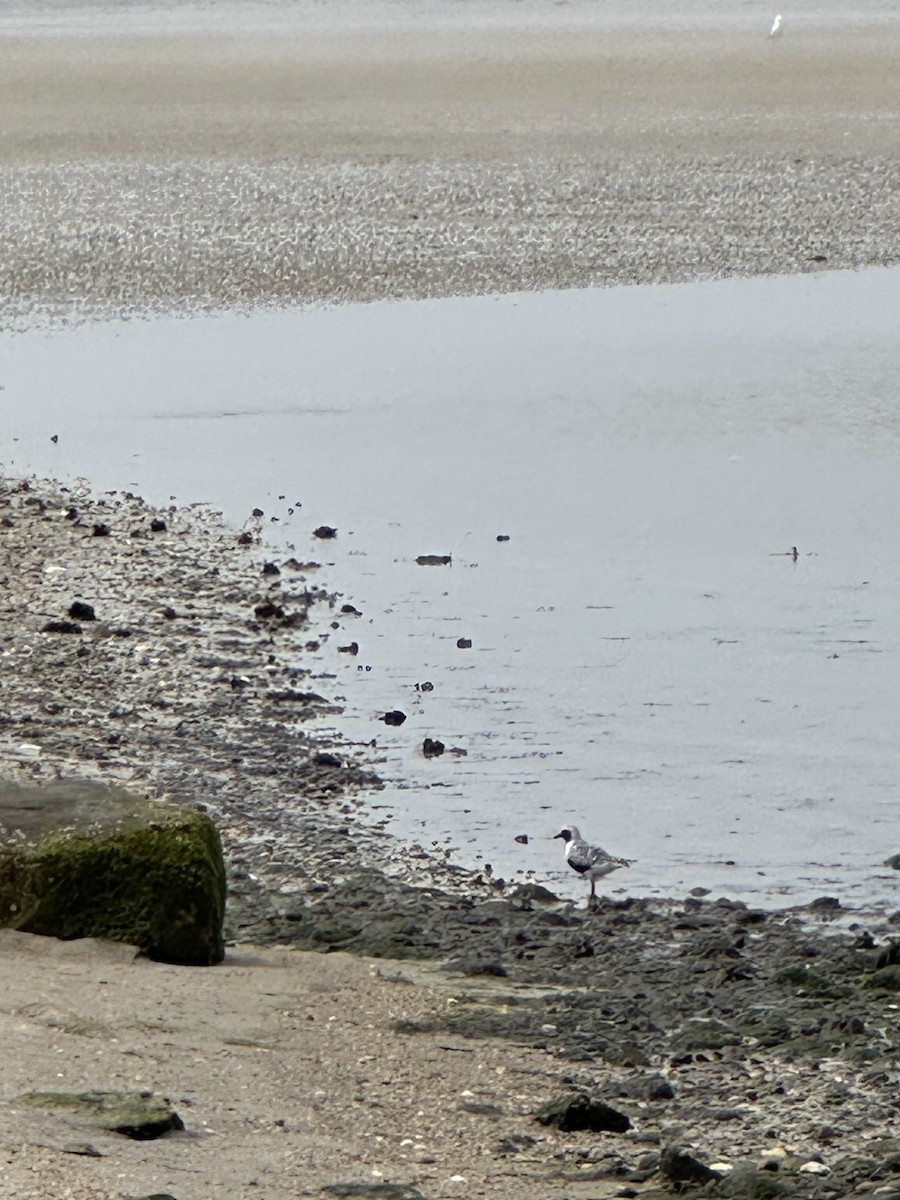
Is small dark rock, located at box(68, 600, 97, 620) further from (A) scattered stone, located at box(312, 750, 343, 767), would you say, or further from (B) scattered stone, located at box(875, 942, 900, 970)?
(B) scattered stone, located at box(875, 942, 900, 970)

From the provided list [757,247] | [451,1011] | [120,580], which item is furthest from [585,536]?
[757,247]

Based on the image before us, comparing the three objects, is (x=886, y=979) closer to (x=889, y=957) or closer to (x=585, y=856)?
(x=889, y=957)

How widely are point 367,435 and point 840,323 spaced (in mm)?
5468

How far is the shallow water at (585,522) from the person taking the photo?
9.15m

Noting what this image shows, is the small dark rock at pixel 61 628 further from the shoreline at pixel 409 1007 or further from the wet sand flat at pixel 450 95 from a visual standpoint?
the wet sand flat at pixel 450 95

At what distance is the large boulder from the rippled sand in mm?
13220

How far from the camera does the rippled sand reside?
846 inches

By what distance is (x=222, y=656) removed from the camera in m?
10.7

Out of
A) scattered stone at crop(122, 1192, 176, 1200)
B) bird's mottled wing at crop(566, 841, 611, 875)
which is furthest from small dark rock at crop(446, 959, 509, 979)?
scattered stone at crop(122, 1192, 176, 1200)

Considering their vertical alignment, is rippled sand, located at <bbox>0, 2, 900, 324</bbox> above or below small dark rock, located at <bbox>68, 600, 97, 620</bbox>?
above

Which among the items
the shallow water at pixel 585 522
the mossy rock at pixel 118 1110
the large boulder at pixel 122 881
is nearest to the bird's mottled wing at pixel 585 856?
the shallow water at pixel 585 522

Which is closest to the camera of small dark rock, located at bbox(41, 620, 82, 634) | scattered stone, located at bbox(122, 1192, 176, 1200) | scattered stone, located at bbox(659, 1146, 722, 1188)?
scattered stone, located at bbox(122, 1192, 176, 1200)

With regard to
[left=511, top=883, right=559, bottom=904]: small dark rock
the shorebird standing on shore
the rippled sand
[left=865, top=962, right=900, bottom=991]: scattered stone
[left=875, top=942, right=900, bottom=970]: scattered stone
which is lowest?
[left=865, top=962, right=900, bottom=991]: scattered stone

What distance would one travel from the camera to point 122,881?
23.0 ft
